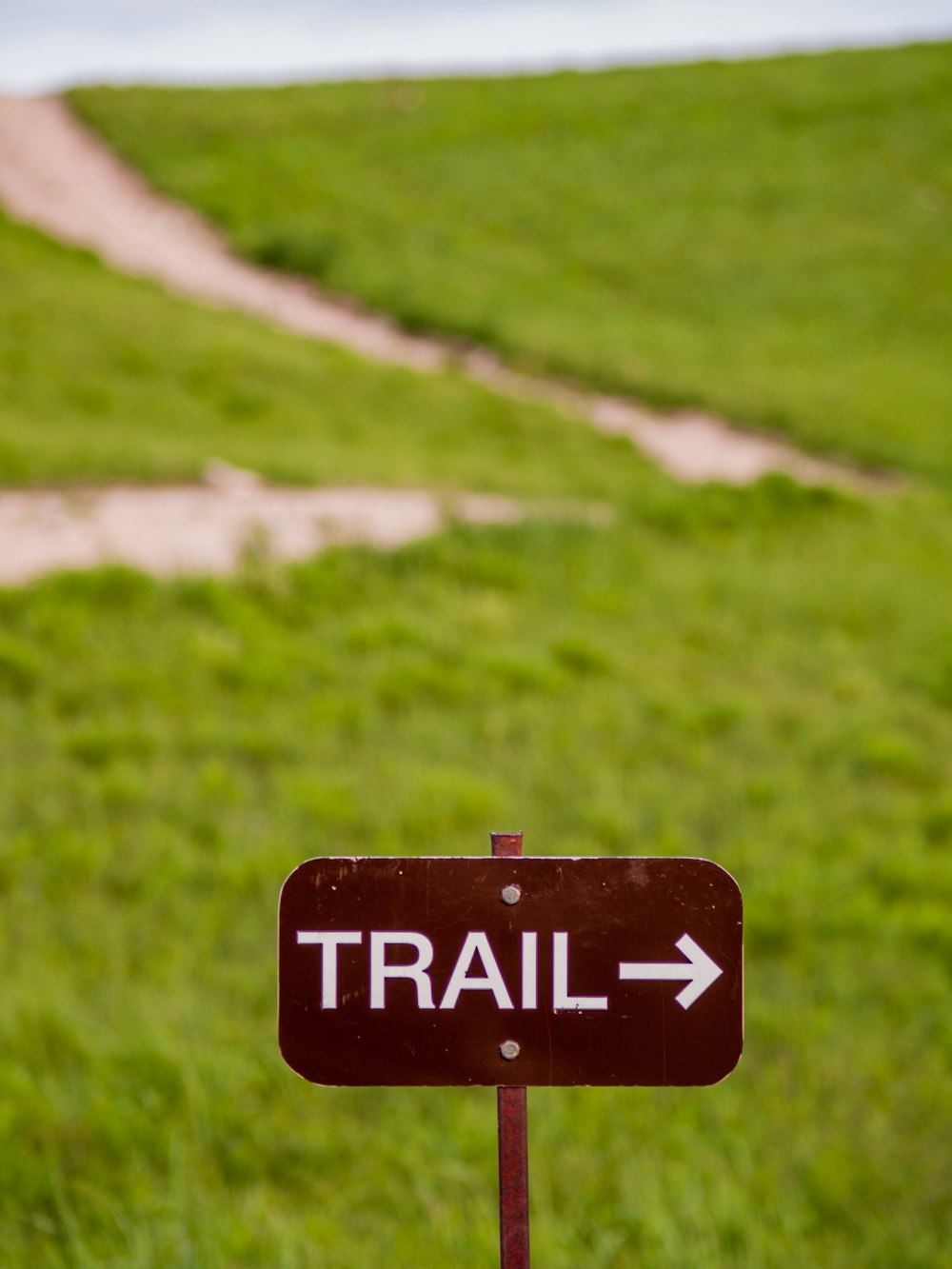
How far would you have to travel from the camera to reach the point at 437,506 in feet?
27.6

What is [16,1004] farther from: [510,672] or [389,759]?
[510,672]

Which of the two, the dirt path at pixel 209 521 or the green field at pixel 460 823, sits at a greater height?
the dirt path at pixel 209 521

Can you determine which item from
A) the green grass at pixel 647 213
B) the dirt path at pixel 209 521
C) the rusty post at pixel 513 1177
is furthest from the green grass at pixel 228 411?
the rusty post at pixel 513 1177

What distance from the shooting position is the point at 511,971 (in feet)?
5.35

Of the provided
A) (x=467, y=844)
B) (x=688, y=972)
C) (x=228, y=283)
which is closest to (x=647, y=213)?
(x=228, y=283)

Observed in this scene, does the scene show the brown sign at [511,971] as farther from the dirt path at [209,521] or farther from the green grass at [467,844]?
the dirt path at [209,521]

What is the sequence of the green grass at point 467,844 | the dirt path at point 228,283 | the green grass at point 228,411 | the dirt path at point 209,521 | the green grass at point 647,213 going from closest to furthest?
the green grass at point 467,844
the dirt path at point 209,521
the green grass at point 228,411
the dirt path at point 228,283
the green grass at point 647,213

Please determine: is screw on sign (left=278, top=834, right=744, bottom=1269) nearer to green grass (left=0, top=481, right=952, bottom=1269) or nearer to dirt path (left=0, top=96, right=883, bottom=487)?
green grass (left=0, top=481, right=952, bottom=1269)

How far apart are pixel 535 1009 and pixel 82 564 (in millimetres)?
5495

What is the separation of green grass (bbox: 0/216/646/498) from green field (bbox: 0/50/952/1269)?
9cm

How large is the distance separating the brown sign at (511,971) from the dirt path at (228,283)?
807 cm

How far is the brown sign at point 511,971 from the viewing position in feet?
5.33

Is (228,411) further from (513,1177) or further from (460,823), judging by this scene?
(513,1177)

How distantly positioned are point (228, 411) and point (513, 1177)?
944 cm
